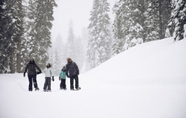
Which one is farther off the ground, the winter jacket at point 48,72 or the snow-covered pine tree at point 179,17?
the snow-covered pine tree at point 179,17

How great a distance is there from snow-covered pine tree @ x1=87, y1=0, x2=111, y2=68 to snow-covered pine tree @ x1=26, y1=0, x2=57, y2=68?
13.7 metres

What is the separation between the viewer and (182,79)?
7453mm

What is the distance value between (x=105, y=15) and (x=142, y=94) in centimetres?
3012

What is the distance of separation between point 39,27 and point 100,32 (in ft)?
51.1

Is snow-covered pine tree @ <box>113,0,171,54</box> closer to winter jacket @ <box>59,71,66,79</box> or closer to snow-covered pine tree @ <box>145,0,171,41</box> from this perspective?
snow-covered pine tree @ <box>145,0,171,41</box>

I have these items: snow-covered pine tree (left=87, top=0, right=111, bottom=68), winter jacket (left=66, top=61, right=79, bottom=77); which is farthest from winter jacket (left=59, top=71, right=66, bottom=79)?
snow-covered pine tree (left=87, top=0, right=111, bottom=68)

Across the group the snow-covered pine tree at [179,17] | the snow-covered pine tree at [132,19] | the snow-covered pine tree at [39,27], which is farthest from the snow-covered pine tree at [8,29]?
the snow-covered pine tree at [179,17]

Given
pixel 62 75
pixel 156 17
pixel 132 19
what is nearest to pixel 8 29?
pixel 62 75

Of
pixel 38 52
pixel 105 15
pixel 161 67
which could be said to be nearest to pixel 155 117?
pixel 161 67

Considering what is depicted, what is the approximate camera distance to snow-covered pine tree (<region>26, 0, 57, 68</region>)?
Answer: 2103 cm

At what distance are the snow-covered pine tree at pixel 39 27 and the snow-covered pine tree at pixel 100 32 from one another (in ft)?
44.9

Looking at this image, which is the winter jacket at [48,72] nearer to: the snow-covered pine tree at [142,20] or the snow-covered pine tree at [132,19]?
the snow-covered pine tree at [142,20]

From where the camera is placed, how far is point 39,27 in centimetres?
2181

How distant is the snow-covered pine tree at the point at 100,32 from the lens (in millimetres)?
33219
